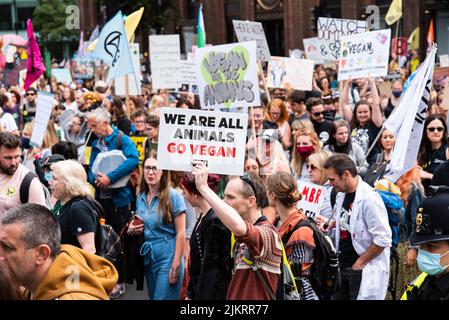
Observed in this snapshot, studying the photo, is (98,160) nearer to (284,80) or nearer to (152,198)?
(152,198)

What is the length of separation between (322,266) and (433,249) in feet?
5.17

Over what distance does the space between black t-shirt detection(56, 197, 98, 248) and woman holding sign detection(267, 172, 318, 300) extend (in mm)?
1330

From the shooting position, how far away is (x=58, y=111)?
52.5 feet

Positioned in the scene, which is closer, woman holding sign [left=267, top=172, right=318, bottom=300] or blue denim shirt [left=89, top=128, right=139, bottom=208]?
woman holding sign [left=267, top=172, right=318, bottom=300]

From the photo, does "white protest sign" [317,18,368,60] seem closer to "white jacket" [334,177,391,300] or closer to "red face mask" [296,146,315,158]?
"red face mask" [296,146,315,158]

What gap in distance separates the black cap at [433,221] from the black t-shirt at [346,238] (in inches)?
102

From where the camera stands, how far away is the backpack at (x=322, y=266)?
5.60 meters

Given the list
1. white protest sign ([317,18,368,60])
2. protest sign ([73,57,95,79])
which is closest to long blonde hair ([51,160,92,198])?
white protest sign ([317,18,368,60])

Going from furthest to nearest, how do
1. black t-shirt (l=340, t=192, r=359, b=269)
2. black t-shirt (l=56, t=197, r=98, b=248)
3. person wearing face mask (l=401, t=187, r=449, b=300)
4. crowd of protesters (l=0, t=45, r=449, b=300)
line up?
1. black t-shirt (l=340, t=192, r=359, b=269)
2. black t-shirt (l=56, t=197, r=98, b=248)
3. crowd of protesters (l=0, t=45, r=449, b=300)
4. person wearing face mask (l=401, t=187, r=449, b=300)

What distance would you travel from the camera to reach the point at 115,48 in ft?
43.2

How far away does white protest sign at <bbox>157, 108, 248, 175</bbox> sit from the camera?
216 inches

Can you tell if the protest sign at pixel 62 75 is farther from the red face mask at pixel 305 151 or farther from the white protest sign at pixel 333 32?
the red face mask at pixel 305 151

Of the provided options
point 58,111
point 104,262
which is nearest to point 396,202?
point 104,262
